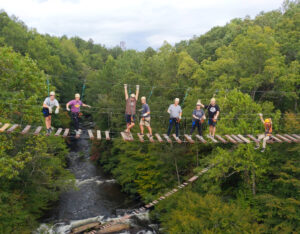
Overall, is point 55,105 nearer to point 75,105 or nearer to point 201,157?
point 75,105

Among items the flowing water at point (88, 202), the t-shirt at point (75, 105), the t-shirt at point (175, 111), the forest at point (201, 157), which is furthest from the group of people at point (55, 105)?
the flowing water at point (88, 202)

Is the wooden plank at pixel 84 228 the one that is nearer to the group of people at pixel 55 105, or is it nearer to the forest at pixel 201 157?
the forest at pixel 201 157

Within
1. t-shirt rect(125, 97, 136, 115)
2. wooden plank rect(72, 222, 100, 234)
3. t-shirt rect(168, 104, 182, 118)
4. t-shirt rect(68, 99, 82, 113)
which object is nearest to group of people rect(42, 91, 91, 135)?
t-shirt rect(68, 99, 82, 113)

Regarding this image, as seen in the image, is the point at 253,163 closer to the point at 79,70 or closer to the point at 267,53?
the point at 267,53

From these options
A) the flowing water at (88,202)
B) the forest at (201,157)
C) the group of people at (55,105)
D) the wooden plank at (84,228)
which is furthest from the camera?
the flowing water at (88,202)

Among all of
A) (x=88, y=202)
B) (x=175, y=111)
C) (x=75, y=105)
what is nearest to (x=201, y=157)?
(x=88, y=202)

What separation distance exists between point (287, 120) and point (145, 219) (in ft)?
35.2

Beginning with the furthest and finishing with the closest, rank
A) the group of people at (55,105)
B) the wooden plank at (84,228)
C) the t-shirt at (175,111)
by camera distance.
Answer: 1. the wooden plank at (84,228)
2. the t-shirt at (175,111)
3. the group of people at (55,105)

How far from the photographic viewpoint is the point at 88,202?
20.0 meters

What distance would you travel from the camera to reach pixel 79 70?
161ft

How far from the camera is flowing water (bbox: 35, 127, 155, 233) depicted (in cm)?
1716

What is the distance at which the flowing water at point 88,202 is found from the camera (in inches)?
675

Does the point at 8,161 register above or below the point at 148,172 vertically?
above

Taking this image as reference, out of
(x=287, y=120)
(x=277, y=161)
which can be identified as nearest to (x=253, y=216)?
(x=277, y=161)
